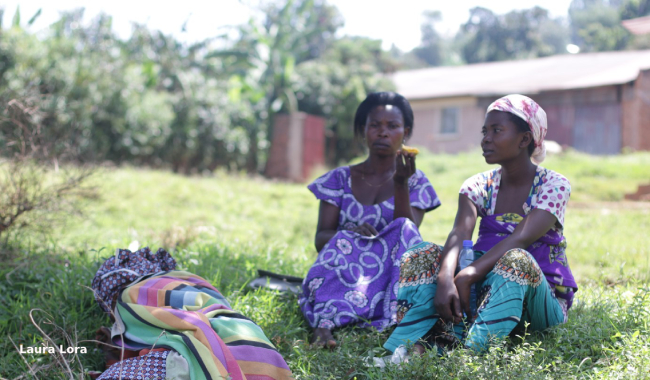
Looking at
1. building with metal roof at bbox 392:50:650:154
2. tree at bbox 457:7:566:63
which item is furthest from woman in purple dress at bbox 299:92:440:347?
tree at bbox 457:7:566:63

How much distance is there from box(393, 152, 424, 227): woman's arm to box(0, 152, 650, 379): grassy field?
71 cm

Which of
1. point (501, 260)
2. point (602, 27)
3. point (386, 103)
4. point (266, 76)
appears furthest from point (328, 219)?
point (602, 27)

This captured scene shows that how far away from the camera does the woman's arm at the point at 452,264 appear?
267 cm

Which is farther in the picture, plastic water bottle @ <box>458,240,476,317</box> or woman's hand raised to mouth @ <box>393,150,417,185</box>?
woman's hand raised to mouth @ <box>393,150,417,185</box>

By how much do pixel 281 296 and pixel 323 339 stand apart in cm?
70

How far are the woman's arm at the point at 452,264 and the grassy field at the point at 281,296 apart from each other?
8.9 inches

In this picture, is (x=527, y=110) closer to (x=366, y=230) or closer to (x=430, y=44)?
(x=366, y=230)

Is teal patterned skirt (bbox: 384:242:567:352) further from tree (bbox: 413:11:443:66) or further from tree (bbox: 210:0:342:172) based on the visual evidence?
tree (bbox: 413:11:443:66)

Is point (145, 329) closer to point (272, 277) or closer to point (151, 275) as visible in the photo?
point (151, 275)

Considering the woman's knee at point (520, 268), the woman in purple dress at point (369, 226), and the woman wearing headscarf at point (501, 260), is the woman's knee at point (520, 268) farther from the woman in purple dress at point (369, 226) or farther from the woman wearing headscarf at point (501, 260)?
the woman in purple dress at point (369, 226)

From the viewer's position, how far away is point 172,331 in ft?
8.50

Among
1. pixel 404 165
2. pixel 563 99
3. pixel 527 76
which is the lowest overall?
pixel 404 165

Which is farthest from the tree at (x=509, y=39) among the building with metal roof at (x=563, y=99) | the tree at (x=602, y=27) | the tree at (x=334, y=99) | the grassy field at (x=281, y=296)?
the grassy field at (x=281, y=296)

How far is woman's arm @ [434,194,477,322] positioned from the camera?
8.77 ft
